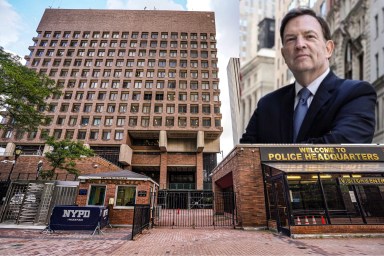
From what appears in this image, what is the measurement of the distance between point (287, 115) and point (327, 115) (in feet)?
1.57

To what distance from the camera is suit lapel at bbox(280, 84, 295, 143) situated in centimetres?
338

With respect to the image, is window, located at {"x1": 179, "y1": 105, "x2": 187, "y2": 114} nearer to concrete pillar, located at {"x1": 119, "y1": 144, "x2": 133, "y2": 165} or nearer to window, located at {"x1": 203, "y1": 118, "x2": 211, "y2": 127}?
window, located at {"x1": 203, "y1": 118, "x2": 211, "y2": 127}

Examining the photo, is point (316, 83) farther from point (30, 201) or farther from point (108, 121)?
point (108, 121)

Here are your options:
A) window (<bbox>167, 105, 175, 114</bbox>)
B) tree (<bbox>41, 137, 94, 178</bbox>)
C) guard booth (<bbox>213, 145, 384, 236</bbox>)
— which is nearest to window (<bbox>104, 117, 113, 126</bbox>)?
window (<bbox>167, 105, 175, 114</bbox>)

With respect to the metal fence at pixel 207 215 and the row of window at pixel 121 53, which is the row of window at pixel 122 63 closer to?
the row of window at pixel 121 53

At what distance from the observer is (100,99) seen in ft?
171

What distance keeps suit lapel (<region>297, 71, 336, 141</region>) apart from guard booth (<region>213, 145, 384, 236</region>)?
4521 mm

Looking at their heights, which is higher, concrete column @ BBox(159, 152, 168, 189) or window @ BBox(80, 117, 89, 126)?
window @ BBox(80, 117, 89, 126)

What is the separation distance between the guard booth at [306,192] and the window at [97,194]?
8095 mm

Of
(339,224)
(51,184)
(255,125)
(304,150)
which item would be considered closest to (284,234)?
(339,224)

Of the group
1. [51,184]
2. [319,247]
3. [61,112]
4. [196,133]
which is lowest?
[319,247]

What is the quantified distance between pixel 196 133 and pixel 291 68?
4642 cm

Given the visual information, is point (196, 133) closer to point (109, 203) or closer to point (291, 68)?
point (109, 203)

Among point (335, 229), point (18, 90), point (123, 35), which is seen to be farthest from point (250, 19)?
point (123, 35)
